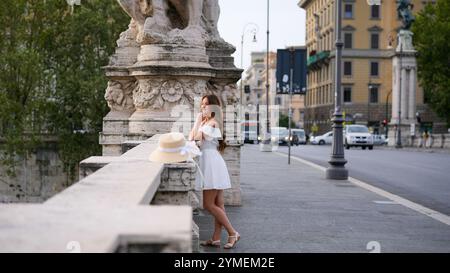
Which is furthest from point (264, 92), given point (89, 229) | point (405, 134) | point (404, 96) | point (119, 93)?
point (89, 229)

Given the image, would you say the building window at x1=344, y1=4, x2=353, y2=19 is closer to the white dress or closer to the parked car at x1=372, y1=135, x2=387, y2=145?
the parked car at x1=372, y1=135, x2=387, y2=145

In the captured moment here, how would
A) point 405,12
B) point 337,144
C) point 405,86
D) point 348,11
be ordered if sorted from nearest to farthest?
point 337,144 → point 405,12 → point 405,86 → point 348,11

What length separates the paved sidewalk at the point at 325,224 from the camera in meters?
8.01

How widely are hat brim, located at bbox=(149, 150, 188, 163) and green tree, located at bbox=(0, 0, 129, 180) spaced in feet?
91.8

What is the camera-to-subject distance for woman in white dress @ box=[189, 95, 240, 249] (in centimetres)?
771

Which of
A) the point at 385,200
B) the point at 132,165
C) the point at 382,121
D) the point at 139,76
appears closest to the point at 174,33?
the point at 139,76

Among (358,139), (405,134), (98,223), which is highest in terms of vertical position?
(98,223)

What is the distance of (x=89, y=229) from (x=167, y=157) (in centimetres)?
328

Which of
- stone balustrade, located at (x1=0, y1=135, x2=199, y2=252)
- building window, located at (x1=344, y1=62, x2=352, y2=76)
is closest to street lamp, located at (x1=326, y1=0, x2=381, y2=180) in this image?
stone balustrade, located at (x1=0, y1=135, x2=199, y2=252)

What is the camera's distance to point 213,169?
7.73m

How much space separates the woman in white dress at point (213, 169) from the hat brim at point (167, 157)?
4.62 feet

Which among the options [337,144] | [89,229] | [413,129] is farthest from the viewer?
[413,129]

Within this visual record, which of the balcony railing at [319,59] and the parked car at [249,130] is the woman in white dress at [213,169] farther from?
the balcony railing at [319,59]

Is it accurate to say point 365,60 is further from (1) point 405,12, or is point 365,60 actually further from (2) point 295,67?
(2) point 295,67
